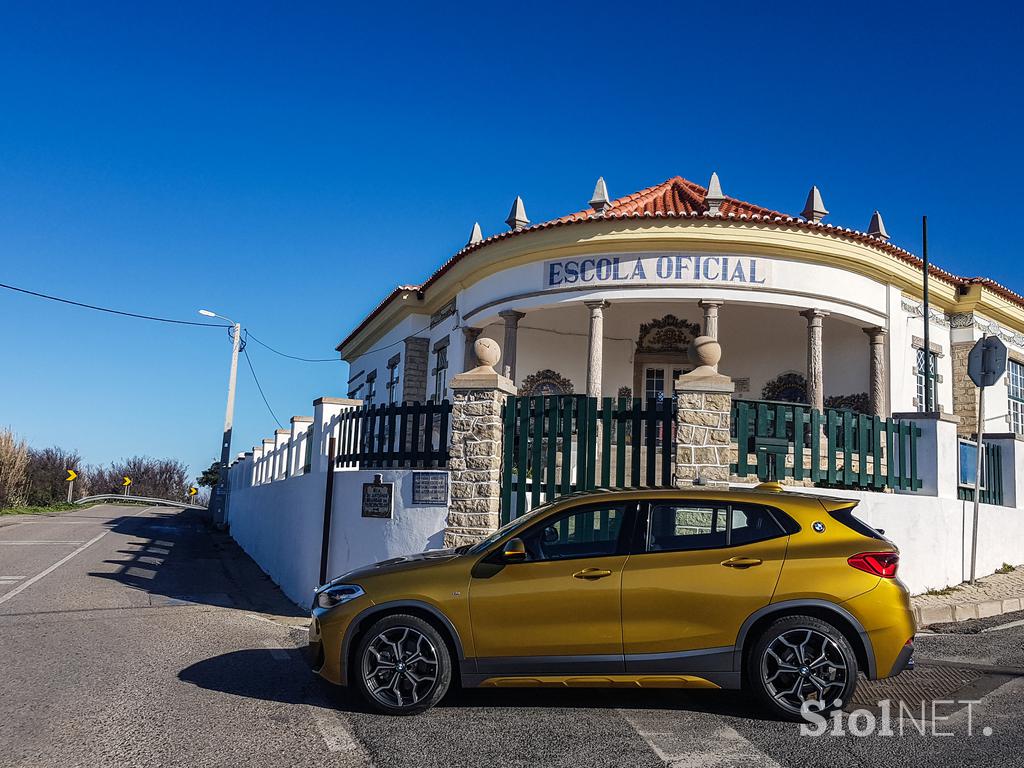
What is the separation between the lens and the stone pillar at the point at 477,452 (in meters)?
9.18

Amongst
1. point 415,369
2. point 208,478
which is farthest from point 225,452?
point 208,478

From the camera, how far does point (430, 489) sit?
9.54m

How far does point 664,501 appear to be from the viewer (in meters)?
5.76

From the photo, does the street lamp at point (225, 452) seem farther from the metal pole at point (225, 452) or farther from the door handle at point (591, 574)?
the door handle at point (591, 574)

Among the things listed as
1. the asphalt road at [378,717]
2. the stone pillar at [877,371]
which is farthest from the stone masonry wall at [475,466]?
the stone pillar at [877,371]

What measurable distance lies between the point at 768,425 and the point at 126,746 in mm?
7108

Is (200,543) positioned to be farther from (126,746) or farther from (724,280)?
(126,746)

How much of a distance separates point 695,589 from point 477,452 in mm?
4294

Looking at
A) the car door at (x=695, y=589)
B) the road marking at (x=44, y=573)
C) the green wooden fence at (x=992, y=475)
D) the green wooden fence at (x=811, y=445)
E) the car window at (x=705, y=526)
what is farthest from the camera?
the green wooden fence at (x=992, y=475)

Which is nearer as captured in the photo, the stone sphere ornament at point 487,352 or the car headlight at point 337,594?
the car headlight at point 337,594

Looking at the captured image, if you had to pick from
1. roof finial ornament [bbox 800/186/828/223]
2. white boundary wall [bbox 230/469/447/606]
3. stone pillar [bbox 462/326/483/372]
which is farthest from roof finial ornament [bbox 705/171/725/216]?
white boundary wall [bbox 230/469/447/606]

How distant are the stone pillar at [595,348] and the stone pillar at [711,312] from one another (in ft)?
6.20

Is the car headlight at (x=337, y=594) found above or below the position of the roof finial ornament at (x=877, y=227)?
below

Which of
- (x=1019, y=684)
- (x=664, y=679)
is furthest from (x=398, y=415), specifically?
(x=1019, y=684)
